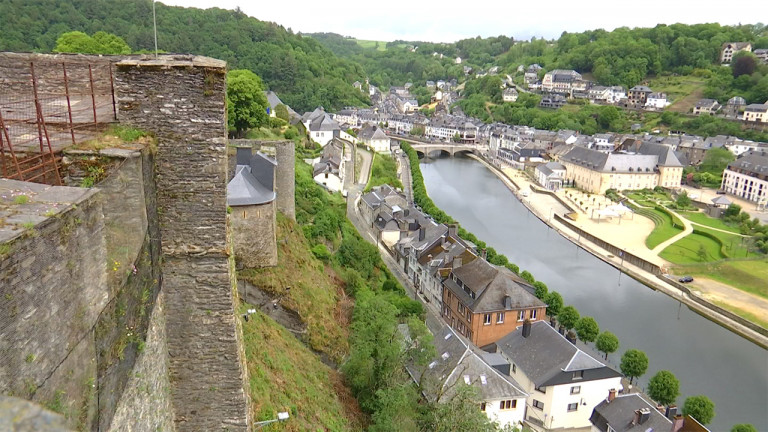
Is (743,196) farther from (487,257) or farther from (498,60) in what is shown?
(498,60)

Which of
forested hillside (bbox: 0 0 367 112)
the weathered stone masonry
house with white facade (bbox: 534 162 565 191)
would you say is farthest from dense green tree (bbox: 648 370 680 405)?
forested hillside (bbox: 0 0 367 112)

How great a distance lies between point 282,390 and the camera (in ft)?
32.8

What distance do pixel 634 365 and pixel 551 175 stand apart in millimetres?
42915

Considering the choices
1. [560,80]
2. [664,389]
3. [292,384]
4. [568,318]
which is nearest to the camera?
[292,384]

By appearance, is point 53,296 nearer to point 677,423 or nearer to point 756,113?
point 677,423

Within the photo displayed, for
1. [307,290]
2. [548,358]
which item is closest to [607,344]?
[548,358]

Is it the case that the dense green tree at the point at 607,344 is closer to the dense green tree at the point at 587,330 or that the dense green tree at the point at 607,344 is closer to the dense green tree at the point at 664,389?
the dense green tree at the point at 587,330

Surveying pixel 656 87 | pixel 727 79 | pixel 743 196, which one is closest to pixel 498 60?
pixel 656 87

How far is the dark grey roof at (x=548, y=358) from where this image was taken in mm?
19375

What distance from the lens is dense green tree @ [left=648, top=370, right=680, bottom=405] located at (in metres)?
20.4

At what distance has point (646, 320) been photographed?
30.1 metres

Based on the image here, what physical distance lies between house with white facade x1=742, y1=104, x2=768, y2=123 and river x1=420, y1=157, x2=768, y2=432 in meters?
50.0

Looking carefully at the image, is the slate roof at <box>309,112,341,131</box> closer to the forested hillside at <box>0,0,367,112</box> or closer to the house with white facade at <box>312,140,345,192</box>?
the house with white facade at <box>312,140,345,192</box>

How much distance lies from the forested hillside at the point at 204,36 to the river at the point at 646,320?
4058 cm
